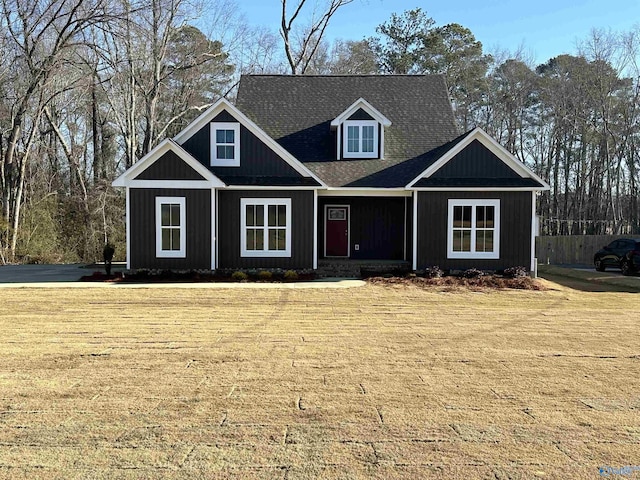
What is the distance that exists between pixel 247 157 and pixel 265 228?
8.27 feet

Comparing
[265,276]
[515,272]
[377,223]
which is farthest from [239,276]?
[515,272]

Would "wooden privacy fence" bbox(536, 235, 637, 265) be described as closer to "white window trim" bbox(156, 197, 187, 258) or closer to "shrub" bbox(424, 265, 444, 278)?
"shrub" bbox(424, 265, 444, 278)

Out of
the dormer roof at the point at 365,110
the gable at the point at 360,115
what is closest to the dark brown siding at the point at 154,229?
the dormer roof at the point at 365,110

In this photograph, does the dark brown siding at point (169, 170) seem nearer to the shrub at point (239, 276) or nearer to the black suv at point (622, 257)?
the shrub at point (239, 276)

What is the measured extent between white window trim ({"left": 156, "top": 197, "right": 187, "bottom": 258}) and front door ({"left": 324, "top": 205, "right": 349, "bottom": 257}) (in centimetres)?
565

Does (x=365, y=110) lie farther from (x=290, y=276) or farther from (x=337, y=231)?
(x=290, y=276)

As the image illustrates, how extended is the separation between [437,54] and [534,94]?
9.15 metres

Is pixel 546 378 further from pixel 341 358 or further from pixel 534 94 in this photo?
pixel 534 94

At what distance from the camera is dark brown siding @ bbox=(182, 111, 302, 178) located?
18.1 metres

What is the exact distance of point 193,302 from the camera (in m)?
12.5

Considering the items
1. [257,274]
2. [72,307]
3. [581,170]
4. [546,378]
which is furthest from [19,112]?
[581,170]

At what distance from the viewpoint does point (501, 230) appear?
1786cm

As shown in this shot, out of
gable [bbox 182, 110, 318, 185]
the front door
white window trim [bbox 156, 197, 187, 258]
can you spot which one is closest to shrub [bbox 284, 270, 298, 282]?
gable [bbox 182, 110, 318, 185]

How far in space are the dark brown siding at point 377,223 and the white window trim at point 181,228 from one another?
17.9ft
